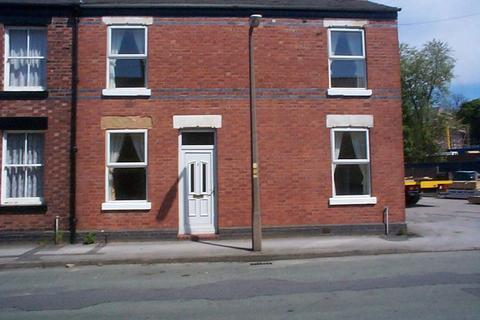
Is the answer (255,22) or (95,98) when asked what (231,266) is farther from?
(95,98)

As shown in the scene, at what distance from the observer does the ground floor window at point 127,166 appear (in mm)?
13062

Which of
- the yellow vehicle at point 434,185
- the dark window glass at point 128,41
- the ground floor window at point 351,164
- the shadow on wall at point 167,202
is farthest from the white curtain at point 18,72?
the yellow vehicle at point 434,185

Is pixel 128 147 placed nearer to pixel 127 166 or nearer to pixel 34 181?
pixel 127 166

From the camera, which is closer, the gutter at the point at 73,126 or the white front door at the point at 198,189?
the gutter at the point at 73,126

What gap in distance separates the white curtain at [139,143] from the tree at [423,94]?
133 ft

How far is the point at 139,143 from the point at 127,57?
2.39 metres

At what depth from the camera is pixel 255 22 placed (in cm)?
1084

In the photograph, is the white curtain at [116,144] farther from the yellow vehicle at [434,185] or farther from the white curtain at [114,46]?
the yellow vehicle at [434,185]

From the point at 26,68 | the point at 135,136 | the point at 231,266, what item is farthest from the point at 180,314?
the point at 26,68

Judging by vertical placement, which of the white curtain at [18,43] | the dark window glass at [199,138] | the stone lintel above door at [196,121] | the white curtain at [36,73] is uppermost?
the white curtain at [18,43]

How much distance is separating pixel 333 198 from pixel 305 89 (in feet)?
10.2

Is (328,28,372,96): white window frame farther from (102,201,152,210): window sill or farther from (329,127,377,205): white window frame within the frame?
(102,201,152,210): window sill

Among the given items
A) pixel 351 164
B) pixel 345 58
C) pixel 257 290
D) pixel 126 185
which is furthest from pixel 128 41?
pixel 257 290

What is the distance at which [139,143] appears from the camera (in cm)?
1323
